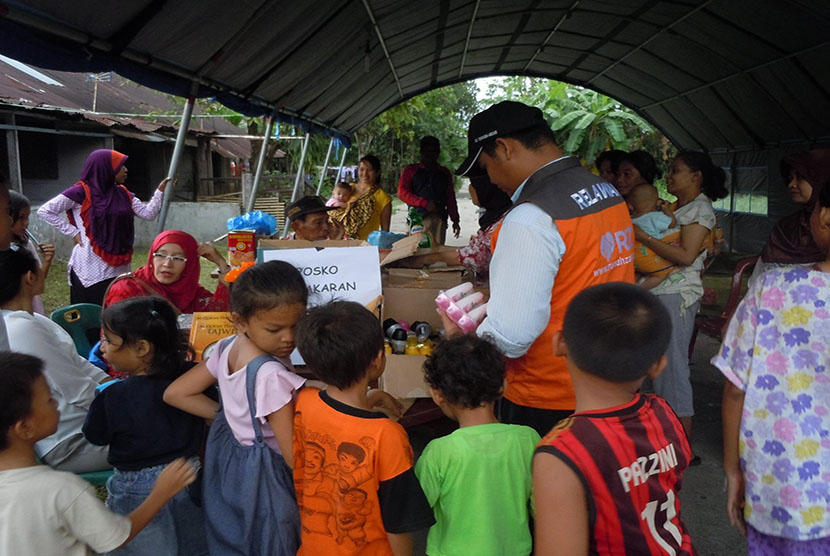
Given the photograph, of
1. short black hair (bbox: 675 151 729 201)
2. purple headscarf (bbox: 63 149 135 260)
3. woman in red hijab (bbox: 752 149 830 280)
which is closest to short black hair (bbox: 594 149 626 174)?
short black hair (bbox: 675 151 729 201)

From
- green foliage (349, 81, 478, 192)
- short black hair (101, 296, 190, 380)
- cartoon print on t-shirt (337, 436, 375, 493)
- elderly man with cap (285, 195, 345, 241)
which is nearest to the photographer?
cartoon print on t-shirt (337, 436, 375, 493)

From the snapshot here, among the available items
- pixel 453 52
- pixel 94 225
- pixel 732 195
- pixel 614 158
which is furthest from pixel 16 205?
pixel 732 195

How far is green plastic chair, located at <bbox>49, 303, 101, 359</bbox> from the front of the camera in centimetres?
364

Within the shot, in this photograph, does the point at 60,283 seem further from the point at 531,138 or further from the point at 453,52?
the point at 531,138

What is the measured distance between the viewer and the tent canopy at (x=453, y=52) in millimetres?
3861

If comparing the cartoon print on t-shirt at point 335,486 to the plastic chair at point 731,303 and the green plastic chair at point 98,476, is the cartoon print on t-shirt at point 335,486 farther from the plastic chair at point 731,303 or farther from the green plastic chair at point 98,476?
the plastic chair at point 731,303

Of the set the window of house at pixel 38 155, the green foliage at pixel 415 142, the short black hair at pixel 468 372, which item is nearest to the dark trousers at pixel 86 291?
the short black hair at pixel 468 372

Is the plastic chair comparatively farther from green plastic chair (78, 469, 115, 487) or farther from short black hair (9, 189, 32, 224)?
short black hair (9, 189, 32, 224)

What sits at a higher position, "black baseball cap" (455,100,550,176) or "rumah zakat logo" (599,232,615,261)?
"black baseball cap" (455,100,550,176)

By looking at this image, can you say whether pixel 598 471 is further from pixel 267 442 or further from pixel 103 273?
pixel 103 273

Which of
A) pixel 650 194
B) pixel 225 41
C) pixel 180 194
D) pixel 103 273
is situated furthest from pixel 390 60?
pixel 180 194

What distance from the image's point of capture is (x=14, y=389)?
159cm

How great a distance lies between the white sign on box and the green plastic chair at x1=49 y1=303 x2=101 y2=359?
151cm

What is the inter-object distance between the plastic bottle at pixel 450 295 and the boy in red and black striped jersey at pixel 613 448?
0.80m
